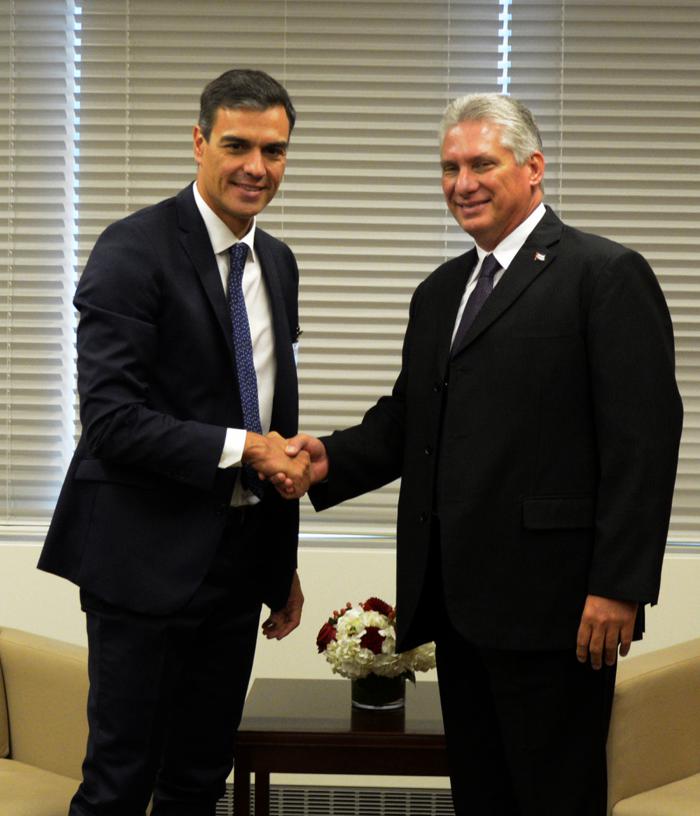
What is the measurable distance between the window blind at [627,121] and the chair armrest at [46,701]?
195cm

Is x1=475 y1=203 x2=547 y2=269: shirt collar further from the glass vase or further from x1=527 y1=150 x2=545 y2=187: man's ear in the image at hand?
the glass vase

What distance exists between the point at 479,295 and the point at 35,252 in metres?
1.90

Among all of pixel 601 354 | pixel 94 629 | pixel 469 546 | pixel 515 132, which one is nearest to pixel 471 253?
pixel 515 132

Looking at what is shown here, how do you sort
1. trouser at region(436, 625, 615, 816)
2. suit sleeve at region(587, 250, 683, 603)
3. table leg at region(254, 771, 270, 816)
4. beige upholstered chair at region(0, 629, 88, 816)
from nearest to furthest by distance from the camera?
suit sleeve at region(587, 250, 683, 603), trouser at region(436, 625, 615, 816), beige upholstered chair at region(0, 629, 88, 816), table leg at region(254, 771, 270, 816)

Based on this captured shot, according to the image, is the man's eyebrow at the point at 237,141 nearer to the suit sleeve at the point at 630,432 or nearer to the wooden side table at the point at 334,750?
the suit sleeve at the point at 630,432

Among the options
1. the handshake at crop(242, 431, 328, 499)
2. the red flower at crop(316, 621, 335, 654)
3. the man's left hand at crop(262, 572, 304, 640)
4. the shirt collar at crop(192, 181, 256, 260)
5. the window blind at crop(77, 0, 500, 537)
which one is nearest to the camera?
the handshake at crop(242, 431, 328, 499)

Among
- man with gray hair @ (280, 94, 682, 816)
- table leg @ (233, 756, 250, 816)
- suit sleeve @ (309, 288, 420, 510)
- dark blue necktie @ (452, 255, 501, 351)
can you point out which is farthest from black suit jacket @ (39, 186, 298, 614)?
table leg @ (233, 756, 250, 816)

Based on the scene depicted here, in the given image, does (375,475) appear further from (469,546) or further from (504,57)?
(504,57)

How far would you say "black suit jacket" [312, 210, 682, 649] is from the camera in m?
2.16

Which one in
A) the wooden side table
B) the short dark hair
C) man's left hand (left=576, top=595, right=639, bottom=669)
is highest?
the short dark hair

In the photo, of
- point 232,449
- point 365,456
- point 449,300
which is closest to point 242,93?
point 449,300

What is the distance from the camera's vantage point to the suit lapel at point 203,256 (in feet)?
7.81

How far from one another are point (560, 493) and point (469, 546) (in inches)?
7.9

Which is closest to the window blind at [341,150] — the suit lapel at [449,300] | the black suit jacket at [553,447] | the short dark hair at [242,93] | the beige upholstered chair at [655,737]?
the beige upholstered chair at [655,737]
